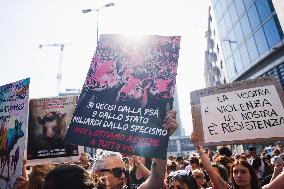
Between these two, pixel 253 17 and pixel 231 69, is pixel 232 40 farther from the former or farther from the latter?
pixel 253 17

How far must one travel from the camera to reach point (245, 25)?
21609 mm

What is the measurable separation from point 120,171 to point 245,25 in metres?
20.3

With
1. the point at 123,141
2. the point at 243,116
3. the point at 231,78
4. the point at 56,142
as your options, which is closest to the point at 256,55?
the point at 231,78

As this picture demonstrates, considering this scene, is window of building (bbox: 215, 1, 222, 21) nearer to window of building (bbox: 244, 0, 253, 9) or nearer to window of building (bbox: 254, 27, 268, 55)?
window of building (bbox: 244, 0, 253, 9)

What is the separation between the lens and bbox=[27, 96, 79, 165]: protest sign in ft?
15.7

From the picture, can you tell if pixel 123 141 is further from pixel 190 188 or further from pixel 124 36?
pixel 190 188

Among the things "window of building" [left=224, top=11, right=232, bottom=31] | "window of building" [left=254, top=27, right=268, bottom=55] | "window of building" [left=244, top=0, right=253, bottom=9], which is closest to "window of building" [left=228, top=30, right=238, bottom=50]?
"window of building" [left=224, top=11, right=232, bottom=31]

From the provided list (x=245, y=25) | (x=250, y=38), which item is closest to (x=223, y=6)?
(x=245, y=25)

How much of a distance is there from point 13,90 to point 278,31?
16.0 m

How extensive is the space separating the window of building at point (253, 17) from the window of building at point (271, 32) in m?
1.05

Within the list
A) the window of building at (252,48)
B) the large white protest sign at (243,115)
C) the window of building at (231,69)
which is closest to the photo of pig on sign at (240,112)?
the large white protest sign at (243,115)

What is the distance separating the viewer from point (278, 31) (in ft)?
56.5

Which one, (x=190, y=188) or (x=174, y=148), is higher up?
(x=174, y=148)

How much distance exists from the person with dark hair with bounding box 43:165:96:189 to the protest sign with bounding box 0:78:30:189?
97.6 inches
